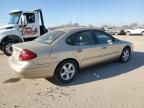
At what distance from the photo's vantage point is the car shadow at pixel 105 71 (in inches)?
232

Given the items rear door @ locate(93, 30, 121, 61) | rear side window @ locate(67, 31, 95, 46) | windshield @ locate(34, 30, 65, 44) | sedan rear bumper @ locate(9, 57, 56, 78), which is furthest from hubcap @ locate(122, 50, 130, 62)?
sedan rear bumper @ locate(9, 57, 56, 78)

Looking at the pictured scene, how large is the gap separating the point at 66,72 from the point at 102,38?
77.7 inches

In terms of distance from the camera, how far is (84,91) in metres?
4.98

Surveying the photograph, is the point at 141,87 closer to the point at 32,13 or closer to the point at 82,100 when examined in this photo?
the point at 82,100

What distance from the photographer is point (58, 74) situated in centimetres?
543

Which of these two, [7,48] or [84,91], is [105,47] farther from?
[7,48]

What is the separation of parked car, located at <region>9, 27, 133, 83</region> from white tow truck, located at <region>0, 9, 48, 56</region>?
4.82 metres

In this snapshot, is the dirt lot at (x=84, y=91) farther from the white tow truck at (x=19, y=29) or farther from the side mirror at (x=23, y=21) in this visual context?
the side mirror at (x=23, y=21)

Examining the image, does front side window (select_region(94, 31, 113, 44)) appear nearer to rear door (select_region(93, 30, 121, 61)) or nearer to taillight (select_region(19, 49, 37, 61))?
rear door (select_region(93, 30, 121, 61))

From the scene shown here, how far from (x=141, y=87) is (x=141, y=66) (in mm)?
2271

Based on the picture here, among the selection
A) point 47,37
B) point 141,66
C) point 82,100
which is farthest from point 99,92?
point 141,66

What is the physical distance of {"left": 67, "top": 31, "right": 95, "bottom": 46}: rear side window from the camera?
5754 mm

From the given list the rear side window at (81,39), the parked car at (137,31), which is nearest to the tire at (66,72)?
the rear side window at (81,39)

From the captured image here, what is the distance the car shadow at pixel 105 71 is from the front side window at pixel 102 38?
925 mm
